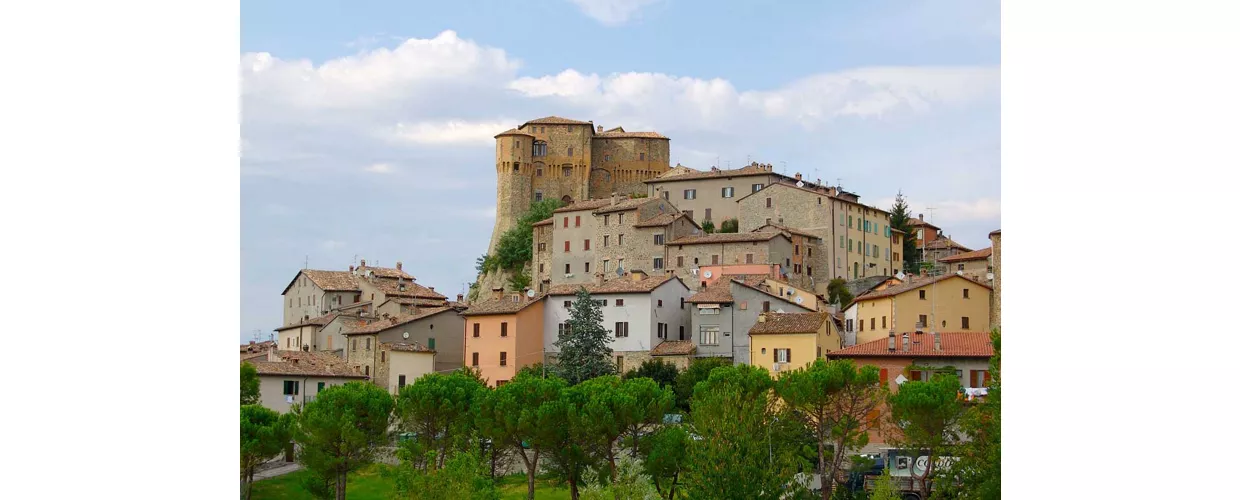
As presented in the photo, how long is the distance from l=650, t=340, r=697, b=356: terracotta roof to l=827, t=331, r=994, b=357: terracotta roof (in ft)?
15.3

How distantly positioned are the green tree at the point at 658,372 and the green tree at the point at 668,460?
8333mm

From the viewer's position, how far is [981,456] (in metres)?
16.8

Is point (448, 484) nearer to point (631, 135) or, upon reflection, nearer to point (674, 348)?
point (674, 348)

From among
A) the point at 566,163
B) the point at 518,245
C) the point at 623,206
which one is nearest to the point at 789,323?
the point at 623,206

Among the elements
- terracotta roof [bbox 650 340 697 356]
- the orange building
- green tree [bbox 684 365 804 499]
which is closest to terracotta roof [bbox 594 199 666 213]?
the orange building

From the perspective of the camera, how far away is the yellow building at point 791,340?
97.2 feet

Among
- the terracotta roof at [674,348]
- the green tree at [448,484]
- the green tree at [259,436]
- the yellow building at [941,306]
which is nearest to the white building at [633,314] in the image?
the terracotta roof at [674,348]

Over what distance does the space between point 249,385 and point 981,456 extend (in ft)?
49.8
